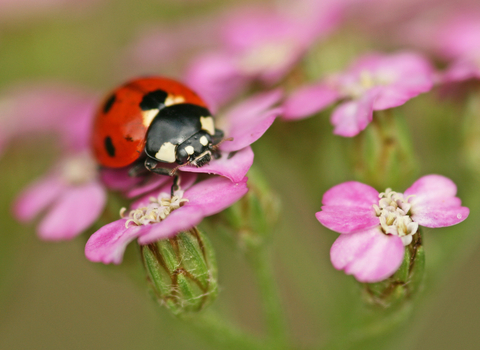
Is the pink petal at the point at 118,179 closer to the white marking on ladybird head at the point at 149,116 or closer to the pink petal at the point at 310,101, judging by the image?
the white marking on ladybird head at the point at 149,116

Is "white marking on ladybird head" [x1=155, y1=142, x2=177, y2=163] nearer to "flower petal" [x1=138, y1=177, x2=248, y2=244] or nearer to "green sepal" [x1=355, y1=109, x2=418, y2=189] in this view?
"flower petal" [x1=138, y1=177, x2=248, y2=244]


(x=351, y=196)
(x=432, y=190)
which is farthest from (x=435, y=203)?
(x=351, y=196)

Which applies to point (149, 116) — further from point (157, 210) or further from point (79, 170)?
point (79, 170)

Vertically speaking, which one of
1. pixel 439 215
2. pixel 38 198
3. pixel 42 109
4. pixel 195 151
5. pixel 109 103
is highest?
pixel 42 109

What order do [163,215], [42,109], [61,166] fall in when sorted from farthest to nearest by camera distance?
[42,109]
[61,166]
[163,215]

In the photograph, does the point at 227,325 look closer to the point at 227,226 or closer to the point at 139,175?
the point at 227,226
